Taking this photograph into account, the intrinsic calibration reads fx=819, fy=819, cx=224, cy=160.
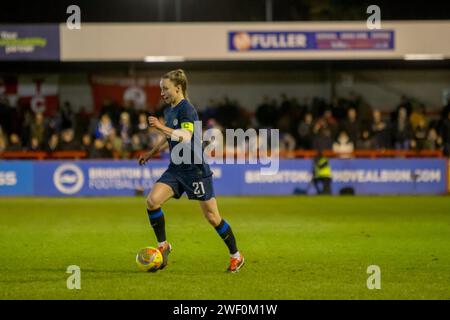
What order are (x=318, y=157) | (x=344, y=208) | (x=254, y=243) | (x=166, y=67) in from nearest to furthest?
(x=254, y=243), (x=344, y=208), (x=318, y=157), (x=166, y=67)

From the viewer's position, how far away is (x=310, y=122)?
2430 centimetres

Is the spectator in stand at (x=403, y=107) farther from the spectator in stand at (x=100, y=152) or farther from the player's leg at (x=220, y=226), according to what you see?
the player's leg at (x=220, y=226)

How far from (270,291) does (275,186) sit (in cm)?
1446

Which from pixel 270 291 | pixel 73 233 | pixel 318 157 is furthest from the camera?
pixel 318 157

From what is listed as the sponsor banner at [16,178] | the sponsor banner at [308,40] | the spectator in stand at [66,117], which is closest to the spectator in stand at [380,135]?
the sponsor banner at [308,40]

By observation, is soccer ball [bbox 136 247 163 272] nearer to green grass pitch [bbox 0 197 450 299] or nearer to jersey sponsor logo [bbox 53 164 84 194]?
green grass pitch [bbox 0 197 450 299]

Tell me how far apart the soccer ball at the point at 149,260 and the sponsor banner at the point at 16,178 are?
13.6 metres

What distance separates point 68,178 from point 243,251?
11.8 m

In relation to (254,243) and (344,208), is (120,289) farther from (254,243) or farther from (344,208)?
(344,208)

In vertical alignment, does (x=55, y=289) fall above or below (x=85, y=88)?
below

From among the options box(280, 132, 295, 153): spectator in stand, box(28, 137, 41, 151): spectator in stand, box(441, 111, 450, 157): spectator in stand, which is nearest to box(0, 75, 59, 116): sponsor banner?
box(28, 137, 41, 151): spectator in stand

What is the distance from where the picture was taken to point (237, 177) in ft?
73.5

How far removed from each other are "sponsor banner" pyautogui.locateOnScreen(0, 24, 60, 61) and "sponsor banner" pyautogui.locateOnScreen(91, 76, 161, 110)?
375 cm

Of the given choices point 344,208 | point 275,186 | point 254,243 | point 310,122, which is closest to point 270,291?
point 254,243
